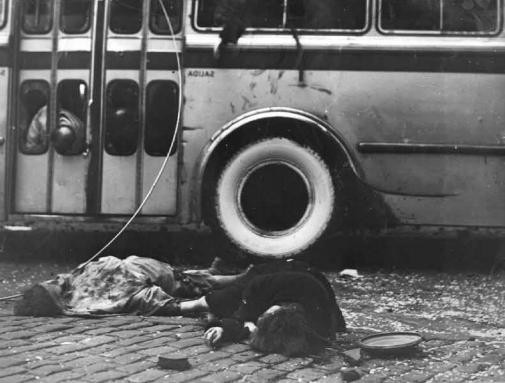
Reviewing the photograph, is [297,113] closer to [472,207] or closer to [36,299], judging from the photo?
[472,207]

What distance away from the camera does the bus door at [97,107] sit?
557 centimetres

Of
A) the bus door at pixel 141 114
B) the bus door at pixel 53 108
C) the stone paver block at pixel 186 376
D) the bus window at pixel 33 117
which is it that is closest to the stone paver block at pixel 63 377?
the stone paver block at pixel 186 376

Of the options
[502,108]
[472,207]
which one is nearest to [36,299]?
[472,207]

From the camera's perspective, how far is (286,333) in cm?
342

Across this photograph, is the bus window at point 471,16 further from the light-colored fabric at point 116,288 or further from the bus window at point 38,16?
the bus window at point 38,16

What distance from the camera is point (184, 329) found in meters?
3.93

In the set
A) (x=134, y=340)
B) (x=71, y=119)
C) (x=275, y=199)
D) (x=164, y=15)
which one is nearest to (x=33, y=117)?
(x=71, y=119)

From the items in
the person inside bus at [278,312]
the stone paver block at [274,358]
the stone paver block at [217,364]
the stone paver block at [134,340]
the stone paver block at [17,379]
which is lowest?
the stone paver block at [134,340]

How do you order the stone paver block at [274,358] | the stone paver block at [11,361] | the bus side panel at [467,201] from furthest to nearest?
the bus side panel at [467,201]
the stone paver block at [274,358]
the stone paver block at [11,361]

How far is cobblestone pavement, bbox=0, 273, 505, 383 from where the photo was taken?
315cm

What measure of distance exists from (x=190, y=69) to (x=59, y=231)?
1.81 meters

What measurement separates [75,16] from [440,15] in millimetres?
2677

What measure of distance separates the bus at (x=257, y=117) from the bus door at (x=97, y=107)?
10 mm

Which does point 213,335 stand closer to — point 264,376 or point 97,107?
point 264,376
